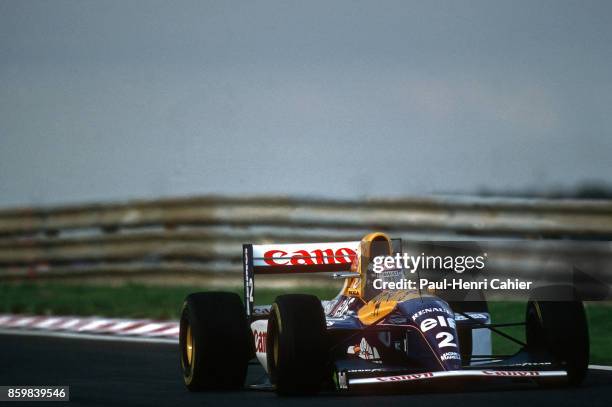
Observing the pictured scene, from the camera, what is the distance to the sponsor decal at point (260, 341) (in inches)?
406

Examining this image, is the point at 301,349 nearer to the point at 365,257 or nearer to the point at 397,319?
the point at 397,319

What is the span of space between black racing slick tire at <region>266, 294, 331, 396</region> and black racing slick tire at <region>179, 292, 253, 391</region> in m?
→ 0.80

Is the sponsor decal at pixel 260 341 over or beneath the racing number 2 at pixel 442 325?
beneath

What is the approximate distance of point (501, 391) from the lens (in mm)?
9516

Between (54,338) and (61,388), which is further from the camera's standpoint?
(54,338)

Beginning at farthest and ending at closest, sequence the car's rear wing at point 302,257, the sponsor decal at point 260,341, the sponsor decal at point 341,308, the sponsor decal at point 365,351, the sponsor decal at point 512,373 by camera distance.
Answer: the car's rear wing at point 302,257
the sponsor decal at point 341,308
the sponsor decal at point 260,341
the sponsor decal at point 365,351
the sponsor decal at point 512,373

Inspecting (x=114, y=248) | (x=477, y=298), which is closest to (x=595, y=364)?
(x=477, y=298)

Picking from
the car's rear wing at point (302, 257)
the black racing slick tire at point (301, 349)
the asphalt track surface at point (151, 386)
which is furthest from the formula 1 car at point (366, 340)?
the car's rear wing at point (302, 257)

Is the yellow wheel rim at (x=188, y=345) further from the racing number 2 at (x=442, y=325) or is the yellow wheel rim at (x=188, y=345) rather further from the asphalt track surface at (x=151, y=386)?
the racing number 2 at (x=442, y=325)

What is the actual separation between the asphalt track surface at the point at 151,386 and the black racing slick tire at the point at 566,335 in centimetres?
18

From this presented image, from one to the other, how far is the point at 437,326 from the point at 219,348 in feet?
5.40

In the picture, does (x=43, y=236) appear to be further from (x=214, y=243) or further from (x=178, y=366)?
(x=178, y=366)

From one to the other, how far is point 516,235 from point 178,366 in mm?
5099

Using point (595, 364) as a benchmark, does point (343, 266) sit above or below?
above
